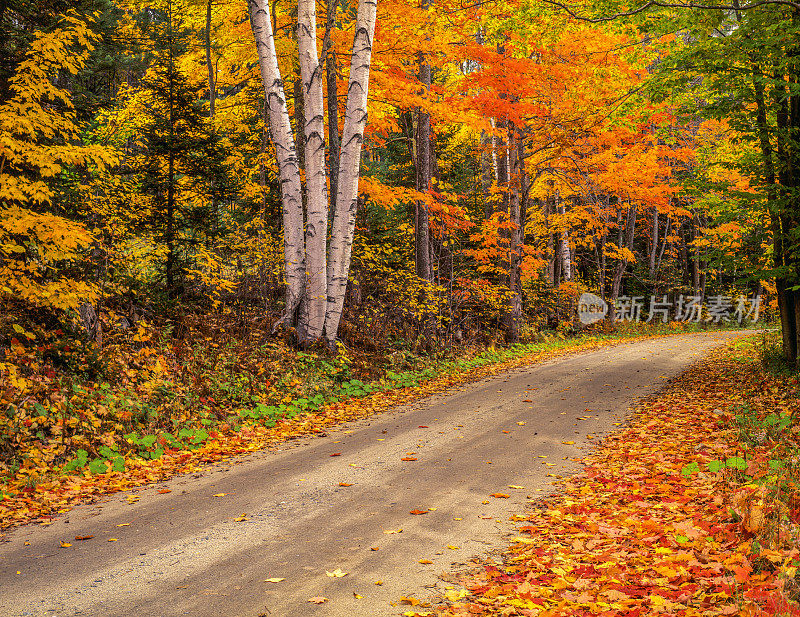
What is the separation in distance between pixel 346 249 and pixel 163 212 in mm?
4157

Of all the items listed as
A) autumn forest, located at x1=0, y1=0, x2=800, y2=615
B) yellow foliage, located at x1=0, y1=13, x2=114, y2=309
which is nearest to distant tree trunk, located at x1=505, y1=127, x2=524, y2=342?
autumn forest, located at x1=0, y1=0, x2=800, y2=615

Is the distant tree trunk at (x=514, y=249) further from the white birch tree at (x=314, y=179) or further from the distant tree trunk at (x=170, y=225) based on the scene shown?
the distant tree trunk at (x=170, y=225)

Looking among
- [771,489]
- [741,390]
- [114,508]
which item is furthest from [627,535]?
[741,390]

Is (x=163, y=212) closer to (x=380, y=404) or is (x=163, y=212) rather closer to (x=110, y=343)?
(x=110, y=343)

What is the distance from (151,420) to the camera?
848cm

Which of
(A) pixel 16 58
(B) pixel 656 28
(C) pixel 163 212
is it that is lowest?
(C) pixel 163 212

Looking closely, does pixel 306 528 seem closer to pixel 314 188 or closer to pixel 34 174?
pixel 34 174

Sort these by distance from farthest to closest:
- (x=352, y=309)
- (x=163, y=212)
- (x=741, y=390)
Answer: (x=352, y=309)
(x=163, y=212)
(x=741, y=390)

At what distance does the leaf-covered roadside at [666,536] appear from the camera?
373cm

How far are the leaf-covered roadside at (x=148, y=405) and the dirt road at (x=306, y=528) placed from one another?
0.88m

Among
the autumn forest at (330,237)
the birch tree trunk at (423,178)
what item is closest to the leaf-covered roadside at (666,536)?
the autumn forest at (330,237)

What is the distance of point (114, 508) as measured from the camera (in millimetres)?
5891

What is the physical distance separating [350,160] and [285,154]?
1.46 meters
